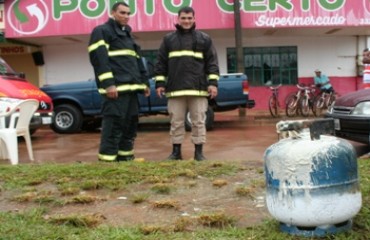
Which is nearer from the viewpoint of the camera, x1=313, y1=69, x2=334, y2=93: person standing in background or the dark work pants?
the dark work pants

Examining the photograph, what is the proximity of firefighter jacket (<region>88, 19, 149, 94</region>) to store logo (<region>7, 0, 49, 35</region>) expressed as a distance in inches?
411

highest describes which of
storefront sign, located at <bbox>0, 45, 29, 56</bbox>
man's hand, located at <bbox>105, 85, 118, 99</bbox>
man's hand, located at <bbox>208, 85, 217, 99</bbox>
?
storefront sign, located at <bbox>0, 45, 29, 56</bbox>

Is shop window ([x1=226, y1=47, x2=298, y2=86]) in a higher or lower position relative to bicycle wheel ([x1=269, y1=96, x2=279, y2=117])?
higher

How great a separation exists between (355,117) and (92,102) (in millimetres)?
7181

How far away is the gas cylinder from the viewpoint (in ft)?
9.17

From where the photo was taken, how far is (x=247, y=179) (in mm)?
4383

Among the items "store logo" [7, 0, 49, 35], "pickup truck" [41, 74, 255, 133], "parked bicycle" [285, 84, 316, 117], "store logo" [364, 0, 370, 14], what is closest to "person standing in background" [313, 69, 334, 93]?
"parked bicycle" [285, 84, 316, 117]

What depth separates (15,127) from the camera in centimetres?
668

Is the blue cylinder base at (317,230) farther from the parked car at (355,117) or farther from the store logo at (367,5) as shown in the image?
the store logo at (367,5)

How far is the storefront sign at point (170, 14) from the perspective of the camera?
1506 centimetres

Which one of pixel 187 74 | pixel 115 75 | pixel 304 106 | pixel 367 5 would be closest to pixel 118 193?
pixel 115 75

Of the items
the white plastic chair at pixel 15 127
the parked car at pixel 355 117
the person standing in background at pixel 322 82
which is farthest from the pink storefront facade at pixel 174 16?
the white plastic chair at pixel 15 127

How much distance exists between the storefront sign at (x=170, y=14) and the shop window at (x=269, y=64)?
7.60 feet

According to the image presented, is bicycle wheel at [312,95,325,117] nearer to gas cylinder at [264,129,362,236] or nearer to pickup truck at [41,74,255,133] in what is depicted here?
pickup truck at [41,74,255,133]
